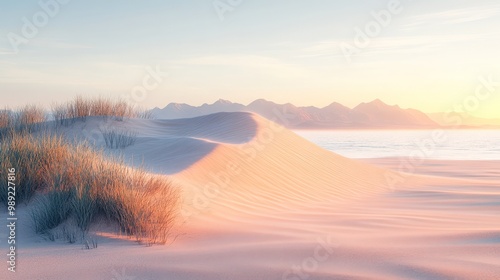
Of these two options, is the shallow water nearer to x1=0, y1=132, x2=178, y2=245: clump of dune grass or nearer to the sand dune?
the sand dune

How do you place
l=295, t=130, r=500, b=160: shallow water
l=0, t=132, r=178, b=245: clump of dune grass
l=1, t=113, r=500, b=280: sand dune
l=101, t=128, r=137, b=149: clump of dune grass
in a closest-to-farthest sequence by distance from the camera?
l=1, t=113, r=500, b=280: sand dune
l=0, t=132, r=178, b=245: clump of dune grass
l=101, t=128, r=137, b=149: clump of dune grass
l=295, t=130, r=500, b=160: shallow water

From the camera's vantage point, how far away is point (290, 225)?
648 cm

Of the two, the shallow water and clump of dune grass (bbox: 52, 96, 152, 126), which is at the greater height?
the shallow water

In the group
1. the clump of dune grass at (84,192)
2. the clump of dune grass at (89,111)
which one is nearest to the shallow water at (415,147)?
the clump of dune grass at (89,111)

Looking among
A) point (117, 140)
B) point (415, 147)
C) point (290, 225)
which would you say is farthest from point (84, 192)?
point (415, 147)

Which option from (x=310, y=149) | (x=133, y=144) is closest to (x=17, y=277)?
(x=133, y=144)

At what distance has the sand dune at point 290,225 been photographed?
417 cm

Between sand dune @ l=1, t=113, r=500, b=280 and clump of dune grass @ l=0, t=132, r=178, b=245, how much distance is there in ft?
0.80

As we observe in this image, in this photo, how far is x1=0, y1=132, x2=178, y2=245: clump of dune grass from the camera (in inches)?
202

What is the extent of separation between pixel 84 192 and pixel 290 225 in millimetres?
2568

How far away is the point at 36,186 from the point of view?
20.3 feet

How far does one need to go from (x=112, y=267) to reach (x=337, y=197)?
7.17m

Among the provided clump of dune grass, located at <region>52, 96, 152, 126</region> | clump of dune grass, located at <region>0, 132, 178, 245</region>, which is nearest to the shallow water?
clump of dune grass, located at <region>52, 96, 152, 126</region>

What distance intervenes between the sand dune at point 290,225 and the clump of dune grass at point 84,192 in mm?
245
